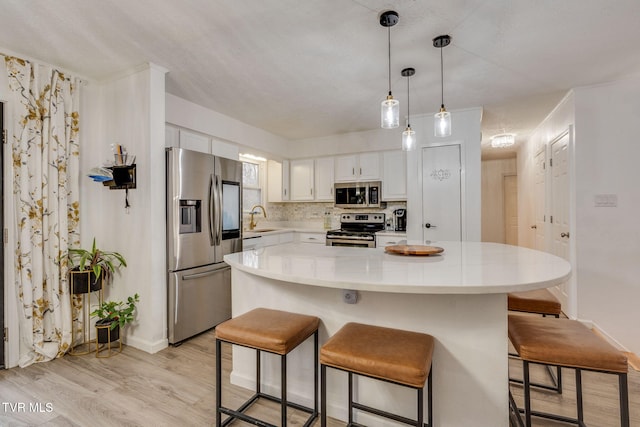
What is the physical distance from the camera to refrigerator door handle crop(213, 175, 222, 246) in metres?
3.19

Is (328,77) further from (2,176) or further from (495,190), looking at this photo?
(495,190)

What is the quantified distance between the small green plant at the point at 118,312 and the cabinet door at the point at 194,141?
1692 mm

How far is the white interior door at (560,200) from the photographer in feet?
10.9

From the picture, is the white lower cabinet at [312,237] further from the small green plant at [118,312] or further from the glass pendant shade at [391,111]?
the glass pendant shade at [391,111]

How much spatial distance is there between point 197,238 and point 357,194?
2506 millimetres

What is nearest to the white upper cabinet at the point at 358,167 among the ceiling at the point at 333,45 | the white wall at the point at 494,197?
the ceiling at the point at 333,45

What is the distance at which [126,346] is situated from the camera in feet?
9.19

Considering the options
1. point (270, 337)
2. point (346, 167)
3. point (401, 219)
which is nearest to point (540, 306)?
→ point (270, 337)

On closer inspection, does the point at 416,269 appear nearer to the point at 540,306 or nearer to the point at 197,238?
the point at 540,306

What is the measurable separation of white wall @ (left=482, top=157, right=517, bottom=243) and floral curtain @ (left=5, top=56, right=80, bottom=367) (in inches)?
296

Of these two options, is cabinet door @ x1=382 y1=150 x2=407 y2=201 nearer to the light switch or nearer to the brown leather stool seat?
the light switch

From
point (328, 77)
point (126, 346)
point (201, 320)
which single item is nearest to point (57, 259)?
point (126, 346)

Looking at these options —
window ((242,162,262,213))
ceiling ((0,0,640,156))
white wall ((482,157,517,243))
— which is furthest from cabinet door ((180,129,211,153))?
white wall ((482,157,517,243))

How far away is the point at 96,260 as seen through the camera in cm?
272
